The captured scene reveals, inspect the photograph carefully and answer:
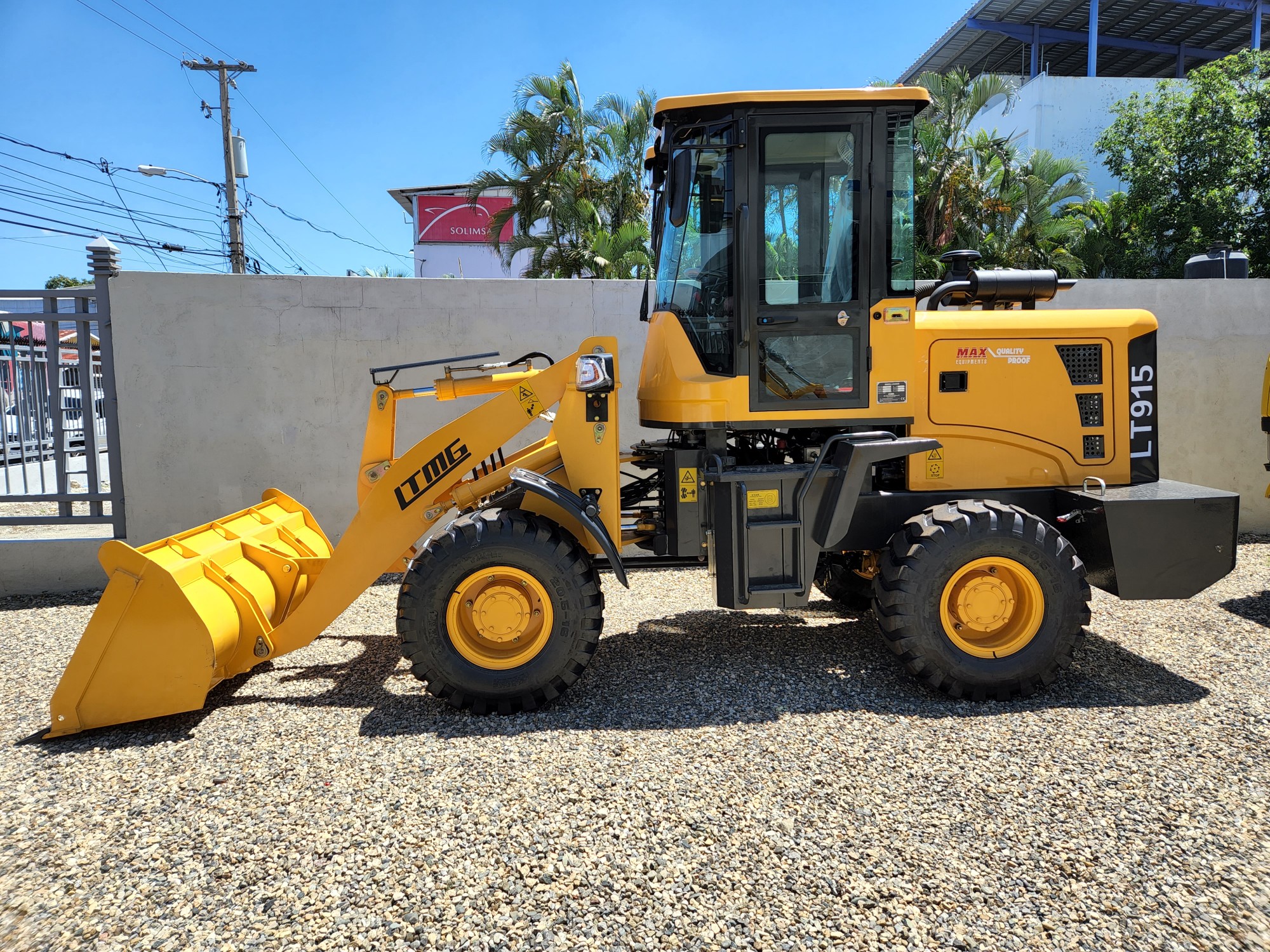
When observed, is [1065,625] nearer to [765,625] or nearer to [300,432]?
[765,625]

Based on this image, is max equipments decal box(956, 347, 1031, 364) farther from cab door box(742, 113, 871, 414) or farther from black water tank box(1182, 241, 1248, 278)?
black water tank box(1182, 241, 1248, 278)

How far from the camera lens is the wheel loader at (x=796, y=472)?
375 centimetres

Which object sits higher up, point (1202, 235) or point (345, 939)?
point (1202, 235)

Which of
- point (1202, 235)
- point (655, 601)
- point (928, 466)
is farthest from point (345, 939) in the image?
point (1202, 235)

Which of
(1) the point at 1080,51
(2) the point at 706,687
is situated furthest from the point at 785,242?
(1) the point at 1080,51

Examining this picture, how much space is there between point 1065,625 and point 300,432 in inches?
231

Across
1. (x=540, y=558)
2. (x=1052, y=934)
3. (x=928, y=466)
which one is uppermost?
(x=928, y=466)

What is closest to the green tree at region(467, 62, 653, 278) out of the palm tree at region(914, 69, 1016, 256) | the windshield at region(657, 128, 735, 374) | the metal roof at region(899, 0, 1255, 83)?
the palm tree at region(914, 69, 1016, 256)

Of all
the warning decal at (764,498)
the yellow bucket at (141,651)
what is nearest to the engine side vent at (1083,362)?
the warning decal at (764,498)

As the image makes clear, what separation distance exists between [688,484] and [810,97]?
6.51 feet

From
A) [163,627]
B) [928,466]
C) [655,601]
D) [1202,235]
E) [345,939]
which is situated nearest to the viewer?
[345,939]

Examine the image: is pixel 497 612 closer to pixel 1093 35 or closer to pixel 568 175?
pixel 568 175

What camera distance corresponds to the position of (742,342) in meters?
3.90

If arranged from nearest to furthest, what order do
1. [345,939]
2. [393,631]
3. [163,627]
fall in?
1. [345,939]
2. [163,627]
3. [393,631]
